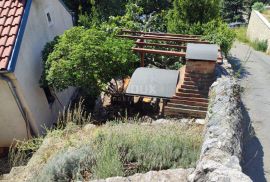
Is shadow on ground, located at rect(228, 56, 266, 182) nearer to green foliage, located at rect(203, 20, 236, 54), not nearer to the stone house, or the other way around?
green foliage, located at rect(203, 20, 236, 54)

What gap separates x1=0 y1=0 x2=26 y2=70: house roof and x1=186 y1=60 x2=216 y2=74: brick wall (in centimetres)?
437

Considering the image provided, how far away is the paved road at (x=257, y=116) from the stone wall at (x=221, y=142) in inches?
49.0

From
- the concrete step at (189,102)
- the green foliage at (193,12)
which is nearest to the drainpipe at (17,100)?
the concrete step at (189,102)

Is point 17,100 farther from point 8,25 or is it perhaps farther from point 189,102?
point 189,102

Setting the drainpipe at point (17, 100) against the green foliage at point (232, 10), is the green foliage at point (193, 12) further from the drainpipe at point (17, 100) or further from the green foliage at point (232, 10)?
the green foliage at point (232, 10)

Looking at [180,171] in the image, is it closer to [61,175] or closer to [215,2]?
[61,175]

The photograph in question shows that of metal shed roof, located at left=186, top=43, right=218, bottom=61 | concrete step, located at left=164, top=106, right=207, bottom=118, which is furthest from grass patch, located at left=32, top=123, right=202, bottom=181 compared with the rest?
metal shed roof, located at left=186, top=43, right=218, bottom=61

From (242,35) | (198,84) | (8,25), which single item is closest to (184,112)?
(198,84)

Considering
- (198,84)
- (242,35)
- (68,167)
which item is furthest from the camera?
(242,35)

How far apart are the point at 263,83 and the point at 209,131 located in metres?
7.20

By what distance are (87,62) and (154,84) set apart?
205 centimetres

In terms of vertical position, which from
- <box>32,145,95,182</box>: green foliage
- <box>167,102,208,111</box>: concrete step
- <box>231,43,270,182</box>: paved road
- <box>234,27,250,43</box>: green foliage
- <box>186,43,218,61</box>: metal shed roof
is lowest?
<box>234,27,250,43</box>: green foliage

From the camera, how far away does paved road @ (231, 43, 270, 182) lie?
571cm

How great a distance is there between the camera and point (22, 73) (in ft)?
24.6
